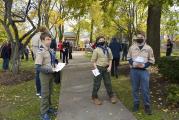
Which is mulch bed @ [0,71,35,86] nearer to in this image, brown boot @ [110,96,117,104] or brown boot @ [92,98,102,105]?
brown boot @ [92,98,102,105]

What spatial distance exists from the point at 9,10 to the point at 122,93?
25.8ft

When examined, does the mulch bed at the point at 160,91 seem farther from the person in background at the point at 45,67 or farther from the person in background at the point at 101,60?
the person in background at the point at 45,67

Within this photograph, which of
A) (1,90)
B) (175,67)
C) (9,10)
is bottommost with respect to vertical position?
(1,90)

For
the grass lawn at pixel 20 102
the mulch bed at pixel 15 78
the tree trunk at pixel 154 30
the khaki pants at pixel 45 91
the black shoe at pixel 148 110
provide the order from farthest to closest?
1. the tree trunk at pixel 154 30
2. the mulch bed at pixel 15 78
3. the grass lawn at pixel 20 102
4. the black shoe at pixel 148 110
5. the khaki pants at pixel 45 91

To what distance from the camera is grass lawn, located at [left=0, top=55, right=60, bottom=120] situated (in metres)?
10.5

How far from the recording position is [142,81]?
10.4 meters

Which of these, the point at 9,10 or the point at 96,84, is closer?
the point at 96,84

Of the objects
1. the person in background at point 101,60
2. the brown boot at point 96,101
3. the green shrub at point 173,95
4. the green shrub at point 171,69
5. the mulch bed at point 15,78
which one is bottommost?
the mulch bed at point 15,78

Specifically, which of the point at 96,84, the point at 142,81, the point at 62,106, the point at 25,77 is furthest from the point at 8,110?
the point at 25,77

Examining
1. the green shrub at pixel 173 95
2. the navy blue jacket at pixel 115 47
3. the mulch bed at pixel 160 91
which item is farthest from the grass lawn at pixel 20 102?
the navy blue jacket at pixel 115 47

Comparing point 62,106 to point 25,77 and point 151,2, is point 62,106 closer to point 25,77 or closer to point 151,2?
point 151,2

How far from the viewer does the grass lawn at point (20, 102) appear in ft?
34.4

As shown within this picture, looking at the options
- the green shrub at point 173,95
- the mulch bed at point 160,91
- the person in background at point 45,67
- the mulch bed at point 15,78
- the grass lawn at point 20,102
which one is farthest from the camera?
the mulch bed at point 15,78

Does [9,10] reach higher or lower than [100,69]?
higher
